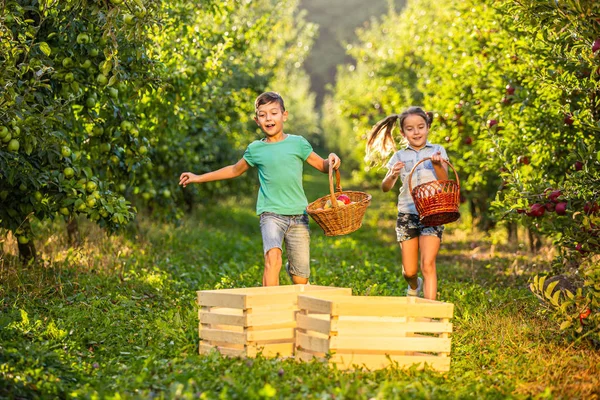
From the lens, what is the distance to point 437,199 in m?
6.07

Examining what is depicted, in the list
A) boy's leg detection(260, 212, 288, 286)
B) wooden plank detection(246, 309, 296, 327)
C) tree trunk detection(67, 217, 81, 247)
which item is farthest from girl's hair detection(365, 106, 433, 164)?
→ tree trunk detection(67, 217, 81, 247)

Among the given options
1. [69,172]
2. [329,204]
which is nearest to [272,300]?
[329,204]

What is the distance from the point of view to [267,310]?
17.2 feet

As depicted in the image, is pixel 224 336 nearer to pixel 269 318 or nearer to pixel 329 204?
pixel 269 318

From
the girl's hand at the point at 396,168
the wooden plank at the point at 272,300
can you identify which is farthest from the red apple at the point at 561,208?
the wooden plank at the point at 272,300

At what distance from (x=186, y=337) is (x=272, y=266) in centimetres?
88

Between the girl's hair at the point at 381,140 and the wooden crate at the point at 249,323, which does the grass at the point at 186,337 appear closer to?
the wooden crate at the point at 249,323

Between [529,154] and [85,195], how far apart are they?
474 cm

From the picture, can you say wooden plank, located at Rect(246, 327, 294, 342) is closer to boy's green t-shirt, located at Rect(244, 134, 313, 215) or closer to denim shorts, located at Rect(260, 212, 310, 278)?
denim shorts, located at Rect(260, 212, 310, 278)

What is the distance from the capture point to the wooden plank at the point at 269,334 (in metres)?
5.10

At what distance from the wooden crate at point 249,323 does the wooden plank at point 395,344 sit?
1.77ft

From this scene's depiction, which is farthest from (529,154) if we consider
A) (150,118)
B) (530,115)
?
(150,118)

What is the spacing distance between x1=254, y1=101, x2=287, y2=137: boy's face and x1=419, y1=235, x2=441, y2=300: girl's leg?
1.57 meters

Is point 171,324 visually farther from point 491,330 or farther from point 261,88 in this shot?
point 261,88
